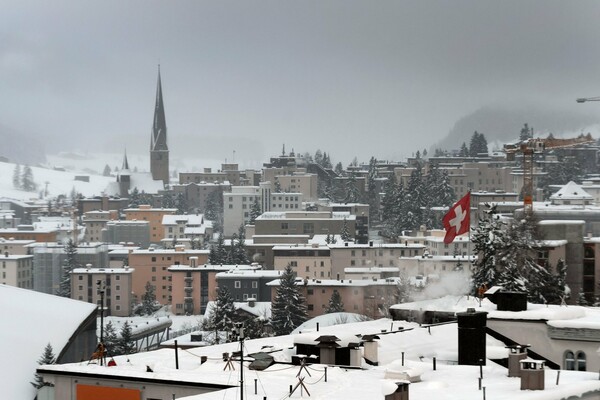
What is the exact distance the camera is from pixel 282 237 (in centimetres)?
9888

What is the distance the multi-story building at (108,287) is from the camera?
79.4 m

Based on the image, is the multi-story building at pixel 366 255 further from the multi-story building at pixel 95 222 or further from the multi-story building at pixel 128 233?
the multi-story building at pixel 95 222

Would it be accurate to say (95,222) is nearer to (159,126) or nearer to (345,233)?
(345,233)

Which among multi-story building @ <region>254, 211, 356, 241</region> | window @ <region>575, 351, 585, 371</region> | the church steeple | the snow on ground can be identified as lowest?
multi-story building @ <region>254, 211, 356, 241</region>

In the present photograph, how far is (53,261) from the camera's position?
96.1 meters

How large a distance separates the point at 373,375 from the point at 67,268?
8029 cm

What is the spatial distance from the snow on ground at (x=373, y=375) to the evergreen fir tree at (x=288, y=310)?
41.7 m

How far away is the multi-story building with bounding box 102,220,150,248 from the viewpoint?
120 metres

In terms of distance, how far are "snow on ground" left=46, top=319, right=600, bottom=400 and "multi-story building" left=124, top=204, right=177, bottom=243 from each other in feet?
352

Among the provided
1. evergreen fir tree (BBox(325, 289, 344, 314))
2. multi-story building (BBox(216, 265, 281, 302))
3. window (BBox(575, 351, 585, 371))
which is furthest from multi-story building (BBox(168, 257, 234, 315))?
window (BBox(575, 351, 585, 371))

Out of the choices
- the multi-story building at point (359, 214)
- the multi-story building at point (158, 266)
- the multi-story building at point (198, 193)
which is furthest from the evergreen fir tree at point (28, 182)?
the multi-story building at point (158, 266)

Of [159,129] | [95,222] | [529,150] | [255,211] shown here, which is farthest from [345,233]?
[159,129]

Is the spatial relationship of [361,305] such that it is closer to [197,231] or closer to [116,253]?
[116,253]

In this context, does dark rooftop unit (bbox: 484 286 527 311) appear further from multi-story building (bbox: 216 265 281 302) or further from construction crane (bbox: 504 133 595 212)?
construction crane (bbox: 504 133 595 212)
